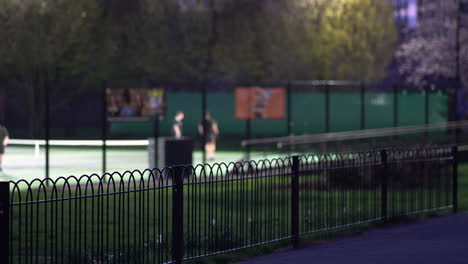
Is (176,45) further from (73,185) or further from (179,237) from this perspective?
(179,237)

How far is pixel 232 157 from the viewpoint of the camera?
125 ft

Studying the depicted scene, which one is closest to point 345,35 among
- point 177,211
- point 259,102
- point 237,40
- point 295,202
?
point 237,40

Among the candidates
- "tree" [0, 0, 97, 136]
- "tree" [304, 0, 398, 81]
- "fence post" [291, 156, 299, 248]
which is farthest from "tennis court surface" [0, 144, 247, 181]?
"fence post" [291, 156, 299, 248]

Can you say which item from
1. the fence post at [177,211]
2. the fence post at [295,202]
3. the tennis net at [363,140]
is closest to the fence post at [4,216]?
the fence post at [177,211]

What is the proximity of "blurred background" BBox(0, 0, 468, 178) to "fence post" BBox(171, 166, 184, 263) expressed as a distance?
28.9 meters

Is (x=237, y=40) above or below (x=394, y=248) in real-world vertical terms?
above

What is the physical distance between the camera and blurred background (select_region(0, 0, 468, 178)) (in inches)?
1705

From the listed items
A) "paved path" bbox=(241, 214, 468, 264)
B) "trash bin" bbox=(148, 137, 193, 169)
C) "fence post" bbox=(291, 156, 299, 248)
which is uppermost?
"trash bin" bbox=(148, 137, 193, 169)

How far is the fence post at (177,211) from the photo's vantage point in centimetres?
1100

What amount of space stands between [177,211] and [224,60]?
45.6 meters

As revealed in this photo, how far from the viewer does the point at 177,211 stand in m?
11.0

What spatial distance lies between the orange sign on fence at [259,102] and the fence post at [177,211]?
60.7 feet

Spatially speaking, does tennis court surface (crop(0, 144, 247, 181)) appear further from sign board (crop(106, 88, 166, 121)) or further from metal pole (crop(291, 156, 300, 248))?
metal pole (crop(291, 156, 300, 248))

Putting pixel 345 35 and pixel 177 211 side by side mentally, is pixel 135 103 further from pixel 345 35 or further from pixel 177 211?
pixel 345 35
